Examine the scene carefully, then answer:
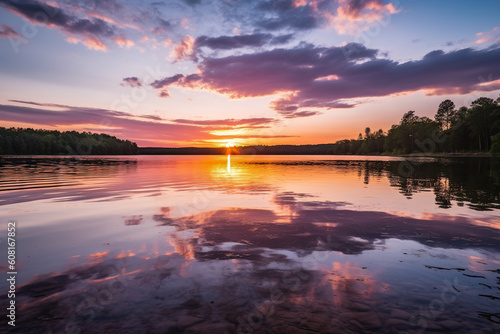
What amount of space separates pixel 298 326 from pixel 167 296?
9.70 ft

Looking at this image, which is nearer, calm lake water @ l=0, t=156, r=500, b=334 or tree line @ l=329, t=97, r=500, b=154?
calm lake water @ l=0, t=156, r=500, b=334

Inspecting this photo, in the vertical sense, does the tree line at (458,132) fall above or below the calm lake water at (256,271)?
above

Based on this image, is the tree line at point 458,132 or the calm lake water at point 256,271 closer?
the calm lake water at point 256,271

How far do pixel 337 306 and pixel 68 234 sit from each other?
427 inches

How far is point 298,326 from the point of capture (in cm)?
491

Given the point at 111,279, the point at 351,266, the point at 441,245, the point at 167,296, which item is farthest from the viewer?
the point at 441,245

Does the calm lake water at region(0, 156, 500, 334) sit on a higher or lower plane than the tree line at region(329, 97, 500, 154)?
lower

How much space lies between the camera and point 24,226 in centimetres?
1227

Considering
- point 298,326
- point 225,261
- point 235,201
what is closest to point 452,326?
point 298,326

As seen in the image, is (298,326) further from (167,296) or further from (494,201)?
(494,201)

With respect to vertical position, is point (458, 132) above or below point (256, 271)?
above

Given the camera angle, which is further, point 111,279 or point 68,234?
point 68,234

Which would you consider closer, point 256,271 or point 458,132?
point 256,271

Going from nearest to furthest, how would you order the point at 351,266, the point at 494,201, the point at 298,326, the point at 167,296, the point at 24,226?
the point at 298,326, the point at 167,296, the point at 351,266, the point at 24,226, the point at 494,201
